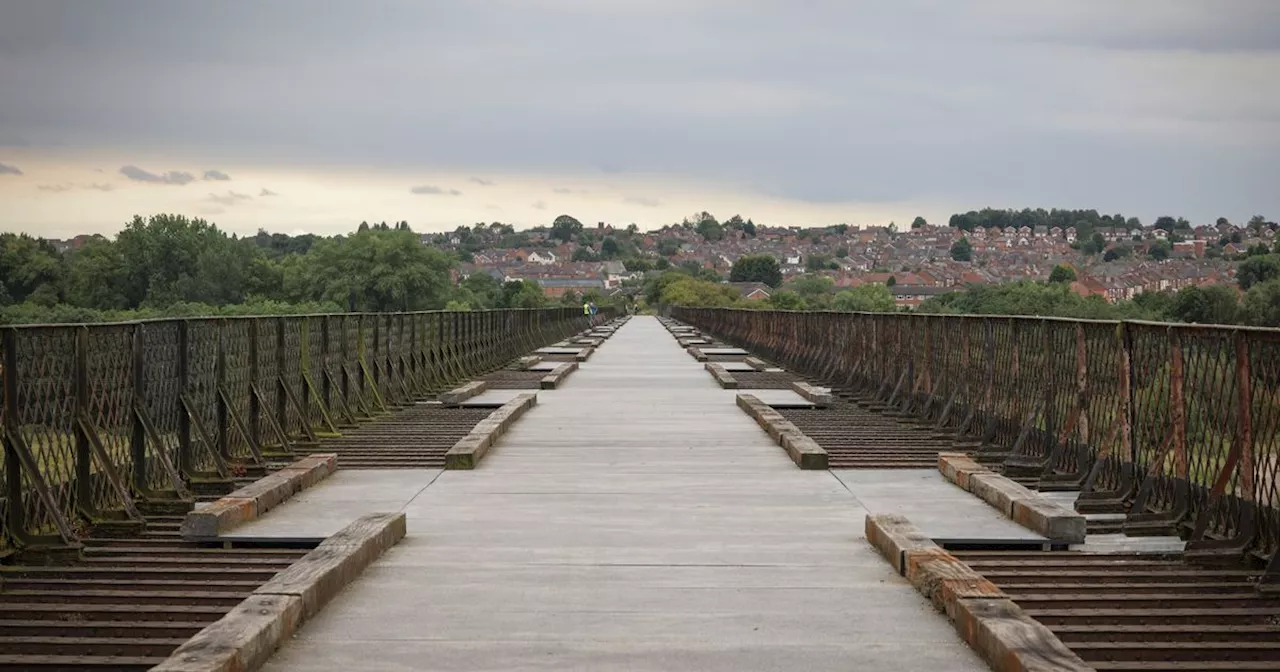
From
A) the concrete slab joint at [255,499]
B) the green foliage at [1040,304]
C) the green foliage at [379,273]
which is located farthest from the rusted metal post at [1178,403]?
the green foliage at [379,273]

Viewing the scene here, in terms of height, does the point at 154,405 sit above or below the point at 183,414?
above

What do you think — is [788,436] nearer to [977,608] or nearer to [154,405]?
[154,405]

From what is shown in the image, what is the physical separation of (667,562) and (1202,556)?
125 inches

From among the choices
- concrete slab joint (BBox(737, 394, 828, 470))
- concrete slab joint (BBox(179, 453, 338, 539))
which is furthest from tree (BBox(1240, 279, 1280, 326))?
concrete slab joint (BBox(179, 453, 338, 539))

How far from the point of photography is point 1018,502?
436 inches

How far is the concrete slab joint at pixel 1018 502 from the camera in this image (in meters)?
10.2

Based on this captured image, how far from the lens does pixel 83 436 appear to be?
10953 millimetres

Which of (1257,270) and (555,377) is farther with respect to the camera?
(1257,270)

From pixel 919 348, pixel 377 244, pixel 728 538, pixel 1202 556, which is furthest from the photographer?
pixel 377 244

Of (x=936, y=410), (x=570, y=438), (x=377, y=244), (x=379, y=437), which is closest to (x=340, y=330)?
(x=379, y=437)

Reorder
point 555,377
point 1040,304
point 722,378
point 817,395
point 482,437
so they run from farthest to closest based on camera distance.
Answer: point 1040,304 → point 555,377 → point 722,378 → point 817,395 → point 482,437

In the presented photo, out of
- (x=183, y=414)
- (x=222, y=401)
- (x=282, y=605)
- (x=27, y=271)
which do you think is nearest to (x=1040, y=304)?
(x=27, y=271)

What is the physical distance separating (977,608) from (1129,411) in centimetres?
502

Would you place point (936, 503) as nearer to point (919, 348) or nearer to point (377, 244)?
point (919, 348)
